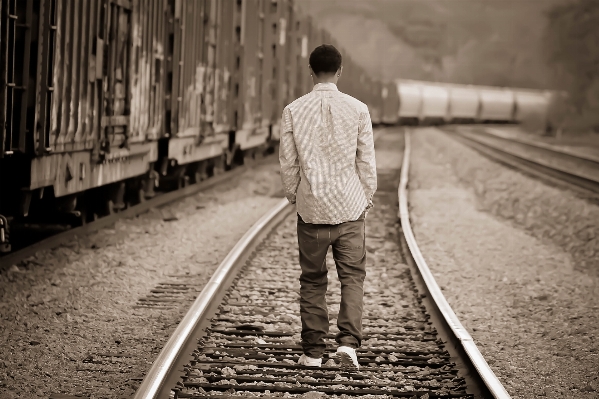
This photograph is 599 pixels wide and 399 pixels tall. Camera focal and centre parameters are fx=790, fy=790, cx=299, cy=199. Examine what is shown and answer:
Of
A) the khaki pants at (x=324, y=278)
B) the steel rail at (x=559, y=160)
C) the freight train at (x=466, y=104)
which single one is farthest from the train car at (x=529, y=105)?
the khaki pants at (x=324, y=278)

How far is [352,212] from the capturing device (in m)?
4.19

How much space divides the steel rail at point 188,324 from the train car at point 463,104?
4342cm

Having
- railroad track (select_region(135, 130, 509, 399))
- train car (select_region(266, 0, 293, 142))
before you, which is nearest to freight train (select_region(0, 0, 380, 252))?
train car (select_region(266, 0, 293, 142))

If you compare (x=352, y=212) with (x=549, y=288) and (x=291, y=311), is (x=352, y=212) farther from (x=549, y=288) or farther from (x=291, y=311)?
(x=549, y=288)

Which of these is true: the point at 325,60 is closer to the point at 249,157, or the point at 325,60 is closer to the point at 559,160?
the point at 249,157

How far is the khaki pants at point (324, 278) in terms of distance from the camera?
13.9ft

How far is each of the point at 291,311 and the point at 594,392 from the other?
2109 mm

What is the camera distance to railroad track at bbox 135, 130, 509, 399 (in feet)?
12.7

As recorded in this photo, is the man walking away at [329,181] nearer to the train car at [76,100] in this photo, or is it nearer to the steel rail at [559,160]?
the train car at [76,100]

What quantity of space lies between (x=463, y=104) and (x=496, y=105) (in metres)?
3.46

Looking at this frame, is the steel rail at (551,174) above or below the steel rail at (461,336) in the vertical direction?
above

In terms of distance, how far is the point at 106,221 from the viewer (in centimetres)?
885

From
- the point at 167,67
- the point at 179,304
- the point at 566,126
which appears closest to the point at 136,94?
the point at 167,67

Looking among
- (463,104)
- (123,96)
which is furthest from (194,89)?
(463,104)
